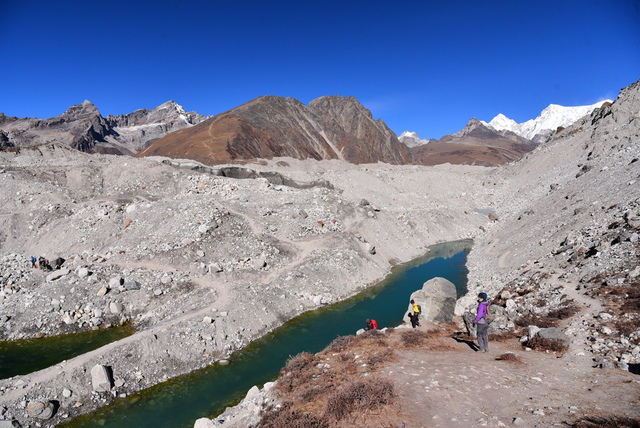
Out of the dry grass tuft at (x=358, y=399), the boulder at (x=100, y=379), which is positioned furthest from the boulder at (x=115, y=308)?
the dry grass tuft at (x=358, y=399)

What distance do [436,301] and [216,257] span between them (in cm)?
1866

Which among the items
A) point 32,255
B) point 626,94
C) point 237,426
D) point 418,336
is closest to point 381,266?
point 418,336

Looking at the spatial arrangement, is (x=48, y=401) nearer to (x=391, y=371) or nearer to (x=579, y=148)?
A: (x=391, y=371)

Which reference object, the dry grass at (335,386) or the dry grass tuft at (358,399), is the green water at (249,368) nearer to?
the dry grass at (335,386)

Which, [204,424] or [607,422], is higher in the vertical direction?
[607,422]

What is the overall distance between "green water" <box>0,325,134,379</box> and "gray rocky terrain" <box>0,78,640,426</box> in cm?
88

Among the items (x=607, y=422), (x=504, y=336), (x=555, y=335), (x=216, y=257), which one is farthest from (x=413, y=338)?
(x=216, y=257)

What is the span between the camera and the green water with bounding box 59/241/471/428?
16.4m

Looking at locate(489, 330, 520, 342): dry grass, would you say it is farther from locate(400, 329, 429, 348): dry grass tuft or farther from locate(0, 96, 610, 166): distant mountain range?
locate(0, 96, 610, 166): distant mountain range

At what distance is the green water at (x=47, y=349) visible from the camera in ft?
66.3

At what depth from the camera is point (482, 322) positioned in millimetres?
14500

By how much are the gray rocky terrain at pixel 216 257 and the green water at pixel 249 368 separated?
93 centimetres

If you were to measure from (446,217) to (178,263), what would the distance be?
40424 millimetres

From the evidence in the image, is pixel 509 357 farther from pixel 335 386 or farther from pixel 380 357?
pixel 335 386
